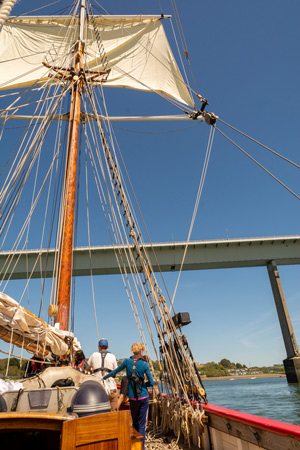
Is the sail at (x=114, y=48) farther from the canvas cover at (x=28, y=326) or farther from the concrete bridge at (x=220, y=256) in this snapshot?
the canvas cover at (x=28, y=326)

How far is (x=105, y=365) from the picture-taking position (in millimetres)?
4633

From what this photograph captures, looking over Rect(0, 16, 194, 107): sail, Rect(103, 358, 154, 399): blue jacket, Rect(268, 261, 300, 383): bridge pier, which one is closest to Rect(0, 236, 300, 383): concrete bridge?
Rect(268, 261, 300, 383): bridge pier

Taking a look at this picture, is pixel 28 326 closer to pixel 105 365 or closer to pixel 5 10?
pixel 105 365

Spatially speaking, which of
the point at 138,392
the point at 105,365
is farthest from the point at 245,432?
the point at 105,365

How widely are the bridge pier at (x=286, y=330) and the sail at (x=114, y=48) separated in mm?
17998

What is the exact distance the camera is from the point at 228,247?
26.8 meters

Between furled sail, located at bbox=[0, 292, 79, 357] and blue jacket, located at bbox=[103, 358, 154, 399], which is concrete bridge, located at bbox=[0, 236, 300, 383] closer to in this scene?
Result: furled sail, located at bbox=[0, 292, 79, 357]

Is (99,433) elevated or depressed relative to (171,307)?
depressed

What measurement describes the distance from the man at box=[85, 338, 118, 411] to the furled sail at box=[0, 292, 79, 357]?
0.54 metres

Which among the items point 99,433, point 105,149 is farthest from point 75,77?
point 99,433

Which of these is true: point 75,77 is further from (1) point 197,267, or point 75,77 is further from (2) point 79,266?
(1) point 197,267

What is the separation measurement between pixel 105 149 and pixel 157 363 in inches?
259

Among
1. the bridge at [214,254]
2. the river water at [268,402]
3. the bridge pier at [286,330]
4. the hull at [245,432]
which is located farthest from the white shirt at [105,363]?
the bridge pier at [286,330]

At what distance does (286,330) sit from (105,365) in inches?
997
